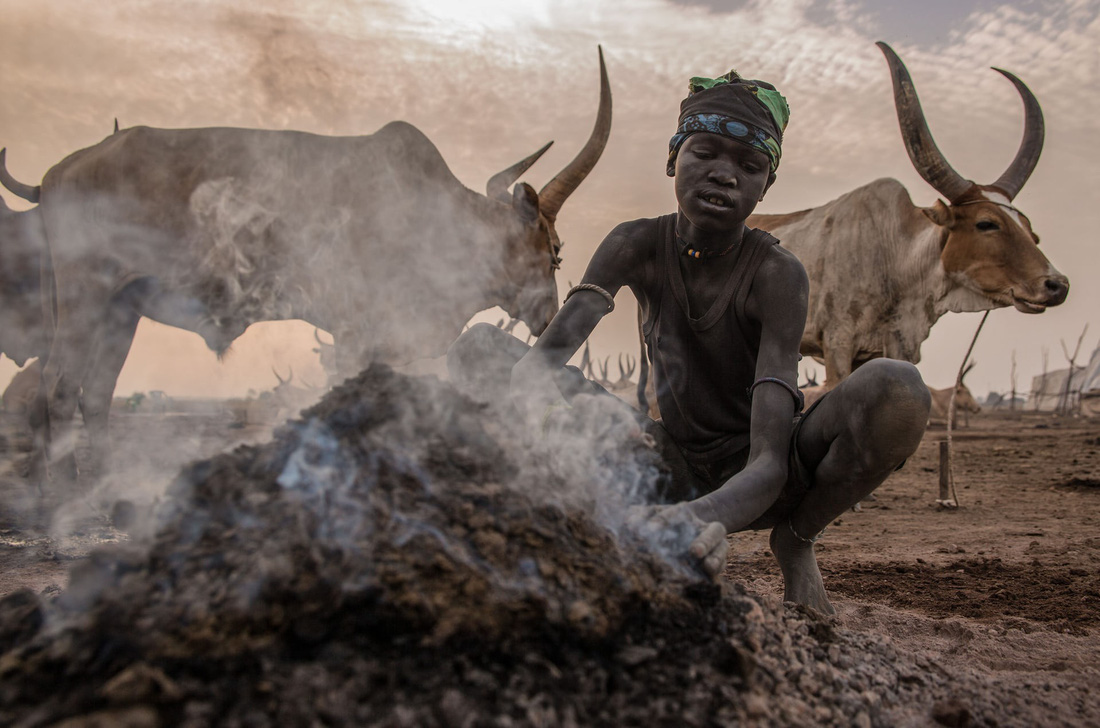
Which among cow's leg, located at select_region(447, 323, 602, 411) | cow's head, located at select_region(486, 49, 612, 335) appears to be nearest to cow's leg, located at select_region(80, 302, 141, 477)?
cow's head, located at select_region(486, 49, 612, 335)

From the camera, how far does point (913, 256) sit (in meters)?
5.85

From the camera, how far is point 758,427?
1888 mm

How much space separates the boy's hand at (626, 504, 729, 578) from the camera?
1359mm

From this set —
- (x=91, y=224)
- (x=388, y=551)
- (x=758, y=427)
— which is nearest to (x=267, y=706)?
(x=388, y=551)

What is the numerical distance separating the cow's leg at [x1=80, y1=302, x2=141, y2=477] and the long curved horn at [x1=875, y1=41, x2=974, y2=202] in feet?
20.9

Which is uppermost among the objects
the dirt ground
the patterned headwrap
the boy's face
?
the patterned headwrap

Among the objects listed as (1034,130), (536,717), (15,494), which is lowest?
(15,494)

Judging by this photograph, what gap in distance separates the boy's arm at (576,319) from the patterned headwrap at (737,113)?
1.18 ft

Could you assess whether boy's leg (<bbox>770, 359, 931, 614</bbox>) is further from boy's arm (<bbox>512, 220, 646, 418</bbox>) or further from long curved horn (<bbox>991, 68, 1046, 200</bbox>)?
long curved horn (<bbox>991, 68, 1046, 200</bbox>)

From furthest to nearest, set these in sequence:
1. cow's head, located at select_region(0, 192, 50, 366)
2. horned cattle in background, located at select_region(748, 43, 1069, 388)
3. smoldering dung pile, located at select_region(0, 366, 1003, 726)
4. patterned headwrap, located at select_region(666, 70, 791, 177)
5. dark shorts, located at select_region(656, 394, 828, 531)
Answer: cow's head, located at select_region(0, 192, 50, 366)
horned cattle in background, located at select_region(748, 43, 1069, 388)
dark shorts, located at select_region(656, 394, 828, 531)
patterned headwrap, located at select_region(666, 70, 791, 177)
smoldering dung pile, located at select_region(0, 366, 1003, 726)

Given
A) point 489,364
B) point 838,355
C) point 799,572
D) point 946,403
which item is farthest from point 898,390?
point 946,403

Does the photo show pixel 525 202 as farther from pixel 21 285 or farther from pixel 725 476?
pixel 21 285

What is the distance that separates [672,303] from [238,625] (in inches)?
67.2

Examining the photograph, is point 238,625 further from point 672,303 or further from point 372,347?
point 372,347
